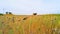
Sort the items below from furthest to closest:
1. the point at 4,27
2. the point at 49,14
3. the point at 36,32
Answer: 1. the point at 49,14
2. the point at 4,27
3. the point at 36,32

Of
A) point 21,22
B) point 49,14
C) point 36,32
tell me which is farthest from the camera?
point 49,14

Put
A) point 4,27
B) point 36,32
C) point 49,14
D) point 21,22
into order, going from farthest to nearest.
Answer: point 49,14, point 21,22, point 4,27, point 36,32

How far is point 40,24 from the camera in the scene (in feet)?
33.6

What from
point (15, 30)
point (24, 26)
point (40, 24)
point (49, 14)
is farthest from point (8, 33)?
point (49, 14)

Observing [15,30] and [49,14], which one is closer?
[15,30]

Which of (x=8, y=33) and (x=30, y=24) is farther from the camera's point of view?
(x=30, y=24)

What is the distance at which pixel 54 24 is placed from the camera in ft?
31.9

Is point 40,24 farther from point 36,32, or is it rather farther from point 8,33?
point 8,33

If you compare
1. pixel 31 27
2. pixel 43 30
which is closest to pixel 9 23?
pixel 31 27

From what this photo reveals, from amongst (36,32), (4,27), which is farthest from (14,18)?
(36,32)

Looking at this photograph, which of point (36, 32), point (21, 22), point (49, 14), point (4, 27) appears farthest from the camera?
point (49, 14)

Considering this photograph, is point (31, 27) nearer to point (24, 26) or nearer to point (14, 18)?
point (24, 26)

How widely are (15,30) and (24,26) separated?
63 centimetres

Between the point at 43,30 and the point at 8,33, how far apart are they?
5.19 feet
